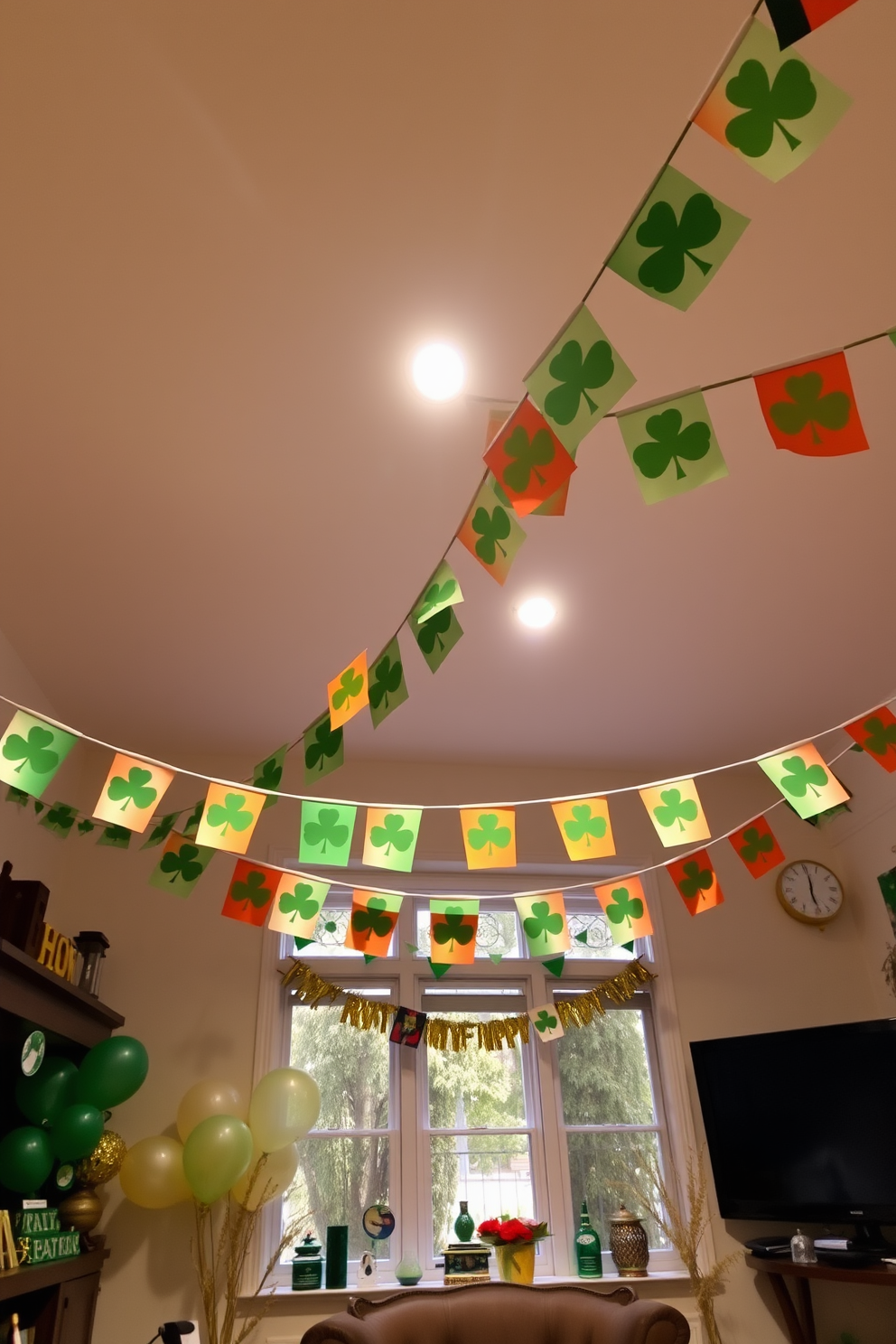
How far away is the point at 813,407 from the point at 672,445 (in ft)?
0.68

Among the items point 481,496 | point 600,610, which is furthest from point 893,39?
point 600,610

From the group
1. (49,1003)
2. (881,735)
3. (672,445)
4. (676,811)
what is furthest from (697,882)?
(49,1003)

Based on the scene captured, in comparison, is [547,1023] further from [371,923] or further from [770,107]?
[770,107]

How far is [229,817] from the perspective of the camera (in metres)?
2.34

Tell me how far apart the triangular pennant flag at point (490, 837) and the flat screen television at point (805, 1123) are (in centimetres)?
197

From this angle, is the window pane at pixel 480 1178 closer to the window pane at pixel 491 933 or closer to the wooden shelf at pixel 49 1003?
the window pane at pixel 491 933

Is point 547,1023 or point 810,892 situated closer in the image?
point 547,1023

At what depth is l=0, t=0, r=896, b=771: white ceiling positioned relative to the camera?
1.74m

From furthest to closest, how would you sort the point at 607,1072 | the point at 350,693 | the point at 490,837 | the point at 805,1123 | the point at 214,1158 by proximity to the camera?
1. the point at 607,1072
2. the point at 805,1123
3. the point at 214,1158
4. the point at 490,837
5. the point at 350,693

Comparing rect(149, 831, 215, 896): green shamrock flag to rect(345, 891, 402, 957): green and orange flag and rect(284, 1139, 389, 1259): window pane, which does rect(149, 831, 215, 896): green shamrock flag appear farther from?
rect(284, 1139, 389, 1259): window pane

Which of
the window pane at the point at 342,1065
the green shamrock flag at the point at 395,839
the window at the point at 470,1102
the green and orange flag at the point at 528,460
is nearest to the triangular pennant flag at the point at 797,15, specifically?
the green and orange flag at the point at 528,460

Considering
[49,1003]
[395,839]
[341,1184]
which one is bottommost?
[341,1184]

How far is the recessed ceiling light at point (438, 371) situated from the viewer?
2277 mm

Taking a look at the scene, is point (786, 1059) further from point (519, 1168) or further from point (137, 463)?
point (137, 463)
